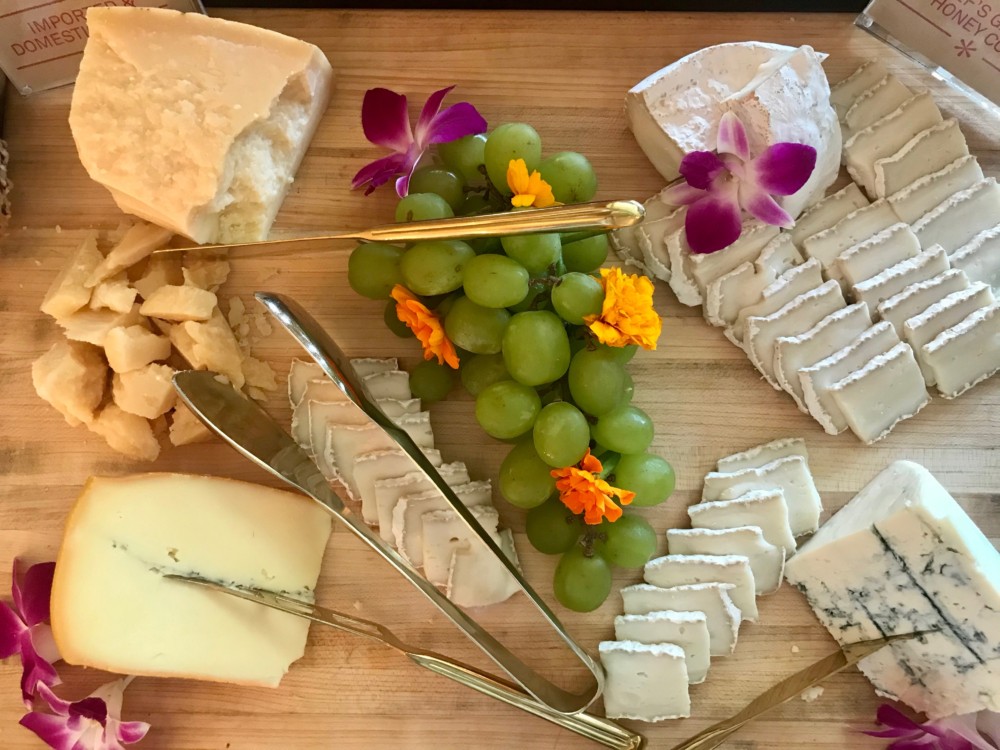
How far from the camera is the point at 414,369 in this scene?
0.85 metres

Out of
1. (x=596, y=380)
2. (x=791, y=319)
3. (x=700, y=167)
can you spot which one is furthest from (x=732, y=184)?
(x=596, y=380)

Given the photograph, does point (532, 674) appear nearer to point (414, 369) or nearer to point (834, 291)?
point (414, 369)

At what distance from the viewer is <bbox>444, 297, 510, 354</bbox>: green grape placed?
2.45ft

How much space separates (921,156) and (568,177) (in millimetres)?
392

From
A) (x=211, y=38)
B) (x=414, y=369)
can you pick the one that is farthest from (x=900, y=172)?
(x=211, y=38)

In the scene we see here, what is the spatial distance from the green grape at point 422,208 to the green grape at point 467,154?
0.22 ft

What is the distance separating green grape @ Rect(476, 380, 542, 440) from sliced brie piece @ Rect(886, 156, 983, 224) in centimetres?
45

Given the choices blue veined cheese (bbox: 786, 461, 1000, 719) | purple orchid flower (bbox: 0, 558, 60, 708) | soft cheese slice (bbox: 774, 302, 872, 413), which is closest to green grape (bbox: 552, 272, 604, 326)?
soft cheese slice (bbox: 774, 302, 872, 413)

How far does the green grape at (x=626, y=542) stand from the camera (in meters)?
0.79

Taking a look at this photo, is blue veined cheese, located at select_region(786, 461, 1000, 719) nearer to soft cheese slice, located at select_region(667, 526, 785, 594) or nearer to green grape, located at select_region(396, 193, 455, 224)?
soft cheese slice, located at select_region(667, 526, 785, 594)

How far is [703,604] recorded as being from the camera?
0.80 metres

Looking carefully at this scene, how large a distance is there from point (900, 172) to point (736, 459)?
0.36 m

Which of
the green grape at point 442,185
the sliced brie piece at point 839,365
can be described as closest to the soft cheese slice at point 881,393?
the sliced brie piece at point 839,365

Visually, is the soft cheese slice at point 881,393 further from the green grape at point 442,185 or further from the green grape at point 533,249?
the green grape at point 442,185
